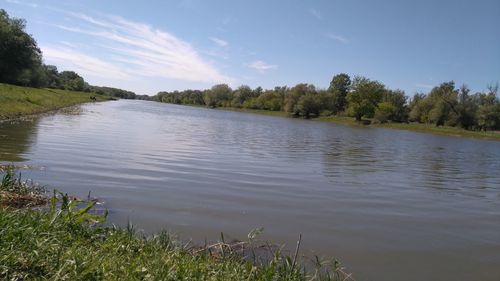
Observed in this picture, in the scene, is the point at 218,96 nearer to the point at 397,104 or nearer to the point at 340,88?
the point at 340,88

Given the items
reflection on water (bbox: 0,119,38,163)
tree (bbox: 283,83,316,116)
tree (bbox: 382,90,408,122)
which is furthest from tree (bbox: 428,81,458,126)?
reflection on water (bbox: 0,119,38,163)

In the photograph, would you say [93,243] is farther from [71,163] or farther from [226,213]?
[71,163]

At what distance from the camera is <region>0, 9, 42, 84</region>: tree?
65.3 metres

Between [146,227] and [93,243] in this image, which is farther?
[146,227]

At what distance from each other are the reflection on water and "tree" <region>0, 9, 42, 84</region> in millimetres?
46911

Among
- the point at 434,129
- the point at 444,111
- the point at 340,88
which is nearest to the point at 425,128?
the point at 434,129

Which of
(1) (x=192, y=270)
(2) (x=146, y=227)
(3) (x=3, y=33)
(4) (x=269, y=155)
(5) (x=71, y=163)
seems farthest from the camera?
(3) (x=3, y=33)

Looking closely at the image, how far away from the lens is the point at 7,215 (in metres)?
5.99

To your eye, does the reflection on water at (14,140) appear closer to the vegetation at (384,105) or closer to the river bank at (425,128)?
the river bank at (425,128)

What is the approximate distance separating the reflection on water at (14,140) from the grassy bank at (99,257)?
948 centimetres

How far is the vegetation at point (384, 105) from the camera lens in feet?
333

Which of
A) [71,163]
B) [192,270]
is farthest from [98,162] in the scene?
[192,270]

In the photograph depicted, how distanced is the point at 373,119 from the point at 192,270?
110 meters

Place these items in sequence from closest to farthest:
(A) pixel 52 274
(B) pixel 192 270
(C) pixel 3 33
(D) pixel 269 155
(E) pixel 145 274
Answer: (A) pixel 52 274 → (E) pixel 145 274 → (B) pixel 192 270 → (D) pixel 269 155 → (C) pixel 3 33
